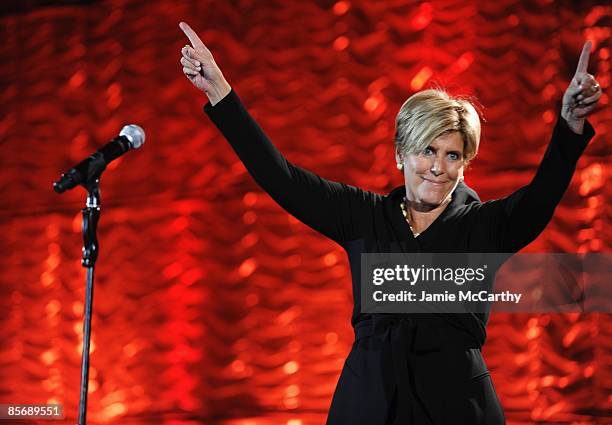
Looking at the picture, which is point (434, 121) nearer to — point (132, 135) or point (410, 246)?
point (410, 246)

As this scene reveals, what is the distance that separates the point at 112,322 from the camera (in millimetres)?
3402

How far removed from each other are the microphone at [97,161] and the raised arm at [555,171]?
2.69 feet

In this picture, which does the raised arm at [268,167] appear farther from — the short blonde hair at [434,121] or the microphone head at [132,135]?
the microphone head at [132,135]

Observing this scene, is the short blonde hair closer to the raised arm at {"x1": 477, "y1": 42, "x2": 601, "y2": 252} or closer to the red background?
the raised arm at {"x1": 477, "y1": 42, "x2": 601, "y2": 252}

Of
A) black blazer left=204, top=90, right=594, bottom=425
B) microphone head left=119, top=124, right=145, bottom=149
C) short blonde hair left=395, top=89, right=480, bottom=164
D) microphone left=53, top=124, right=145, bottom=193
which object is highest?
microphone head left=119, top=124, right=145, bottom=149

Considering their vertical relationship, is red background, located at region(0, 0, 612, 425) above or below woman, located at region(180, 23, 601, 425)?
above

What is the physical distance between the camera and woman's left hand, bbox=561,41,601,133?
3.80 ft

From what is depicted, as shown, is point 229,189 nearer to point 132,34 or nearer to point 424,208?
point 132,34

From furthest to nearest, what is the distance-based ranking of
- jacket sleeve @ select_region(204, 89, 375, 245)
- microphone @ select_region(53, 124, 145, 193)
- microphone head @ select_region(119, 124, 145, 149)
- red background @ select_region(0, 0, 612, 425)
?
red background @ select_region(0, 0, 612, 425) < microphone head @ select_region(119, 124, 145, 149) < microphone @ select_region(53, 124, 145, 193) < jacket sleeve @ select_region(204, 89, 375, 245)

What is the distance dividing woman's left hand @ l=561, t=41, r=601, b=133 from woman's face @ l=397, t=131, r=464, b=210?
0.22 m

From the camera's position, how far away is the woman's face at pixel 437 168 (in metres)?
1.35

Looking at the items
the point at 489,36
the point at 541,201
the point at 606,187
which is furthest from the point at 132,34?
the point at 541,201

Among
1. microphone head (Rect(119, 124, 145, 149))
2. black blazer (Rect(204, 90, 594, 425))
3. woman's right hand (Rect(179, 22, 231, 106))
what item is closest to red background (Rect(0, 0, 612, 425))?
microphone head (Rect(119, 124, 145, 149))

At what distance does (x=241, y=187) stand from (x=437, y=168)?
1938 mm
